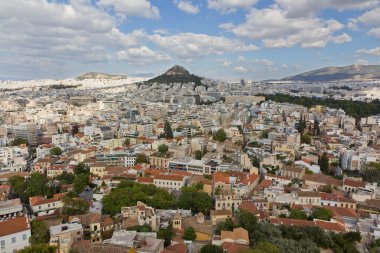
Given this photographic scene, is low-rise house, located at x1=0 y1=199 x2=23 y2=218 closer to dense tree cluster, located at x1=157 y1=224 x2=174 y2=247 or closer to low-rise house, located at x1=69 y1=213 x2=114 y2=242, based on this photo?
low-rise house, located at x1=69 y1=213 x2=114 y2=242

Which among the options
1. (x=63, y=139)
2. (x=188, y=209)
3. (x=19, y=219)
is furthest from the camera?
(x=63, y=139)

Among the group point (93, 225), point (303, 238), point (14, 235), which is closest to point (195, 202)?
point (93, 225)

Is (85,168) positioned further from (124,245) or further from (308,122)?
(308,122)

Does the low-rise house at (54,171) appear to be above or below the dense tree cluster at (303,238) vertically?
above

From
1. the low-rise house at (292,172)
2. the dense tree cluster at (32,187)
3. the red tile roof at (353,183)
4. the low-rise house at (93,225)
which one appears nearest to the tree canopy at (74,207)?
the low-rise house at (93,225)

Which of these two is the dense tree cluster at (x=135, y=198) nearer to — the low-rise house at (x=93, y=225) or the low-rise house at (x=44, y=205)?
the low-rise house at (x=93, y=225)

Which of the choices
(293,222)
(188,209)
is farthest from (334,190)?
(188,209)
